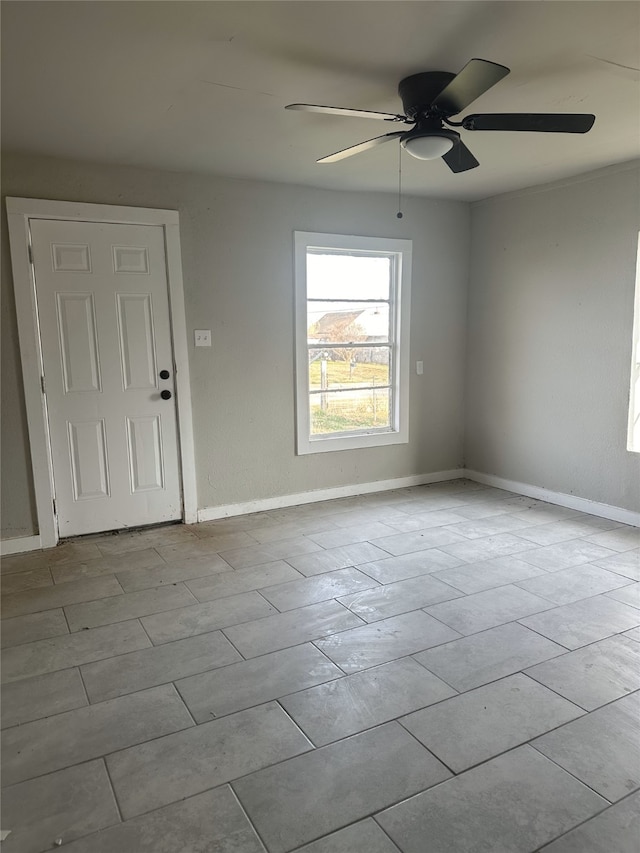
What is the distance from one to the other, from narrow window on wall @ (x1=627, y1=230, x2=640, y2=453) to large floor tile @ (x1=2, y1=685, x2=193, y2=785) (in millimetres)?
3518

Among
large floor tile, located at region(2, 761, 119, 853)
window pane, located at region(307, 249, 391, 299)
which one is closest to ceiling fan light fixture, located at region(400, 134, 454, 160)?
window pane, located at region(307, 249, 391, 299)

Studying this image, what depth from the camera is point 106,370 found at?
154 inches

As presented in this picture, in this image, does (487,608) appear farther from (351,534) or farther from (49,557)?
(49,557)

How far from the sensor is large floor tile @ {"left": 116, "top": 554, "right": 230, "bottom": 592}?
3273 millimetres

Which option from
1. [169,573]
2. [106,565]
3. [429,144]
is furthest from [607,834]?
[106,565]

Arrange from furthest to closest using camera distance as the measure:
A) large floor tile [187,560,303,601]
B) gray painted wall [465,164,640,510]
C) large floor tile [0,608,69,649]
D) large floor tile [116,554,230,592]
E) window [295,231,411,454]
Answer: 1. window [295,231,411,454]
2. gray painted wall [465,164,640,510]
3. large floor tile [116,554,230,592]
4. large floor tile [187,560,303,601]
5. large floor tile [0,608,69,649]

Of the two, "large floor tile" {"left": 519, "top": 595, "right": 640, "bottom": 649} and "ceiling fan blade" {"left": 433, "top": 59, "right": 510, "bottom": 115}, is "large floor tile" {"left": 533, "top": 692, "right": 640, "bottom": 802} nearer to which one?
"large floor tile" {"left": 519, "top": 595, "right": 640, "bottom": 649}

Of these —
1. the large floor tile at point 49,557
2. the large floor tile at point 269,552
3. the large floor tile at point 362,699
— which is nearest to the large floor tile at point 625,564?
the large floor tile at point 362,699

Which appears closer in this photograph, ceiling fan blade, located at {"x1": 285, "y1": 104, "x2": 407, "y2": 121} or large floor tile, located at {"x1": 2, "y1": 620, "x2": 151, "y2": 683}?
ceiling fan blade, located at {"x1": 285, "y1": 104, "x2": 407, "y2": 121}

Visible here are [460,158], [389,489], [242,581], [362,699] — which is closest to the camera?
[362,699]

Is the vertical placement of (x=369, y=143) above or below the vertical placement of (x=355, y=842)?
above

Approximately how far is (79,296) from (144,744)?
112 inches

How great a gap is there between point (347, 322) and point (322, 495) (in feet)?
4.86

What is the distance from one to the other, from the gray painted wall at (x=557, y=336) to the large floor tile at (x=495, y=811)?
280 cm
